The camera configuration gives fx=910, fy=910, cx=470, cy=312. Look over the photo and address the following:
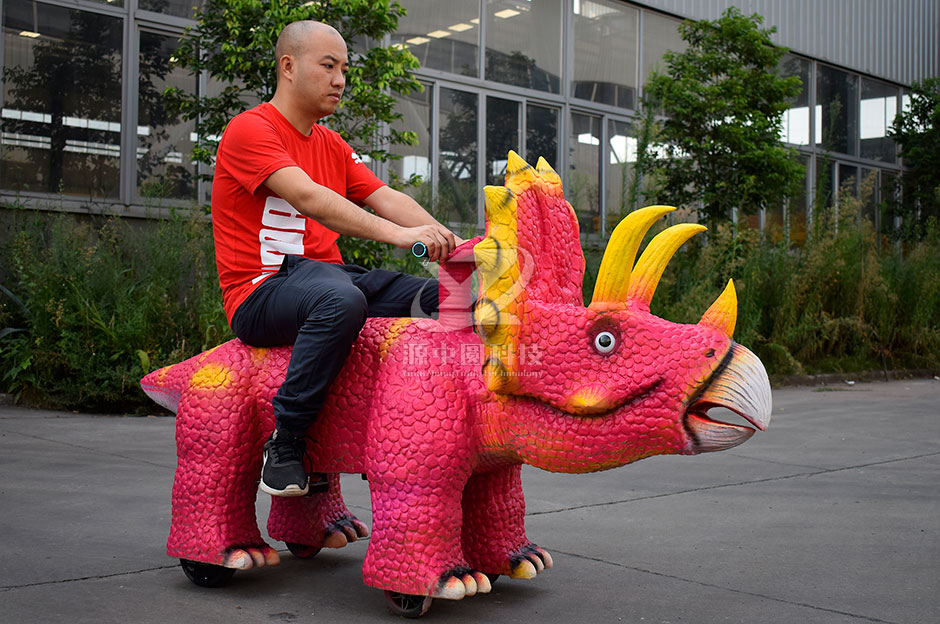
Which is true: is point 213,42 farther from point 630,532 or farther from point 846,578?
point 846,578

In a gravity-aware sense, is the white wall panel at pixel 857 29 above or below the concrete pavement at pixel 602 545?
above

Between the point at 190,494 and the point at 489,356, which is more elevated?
the point at 489,356

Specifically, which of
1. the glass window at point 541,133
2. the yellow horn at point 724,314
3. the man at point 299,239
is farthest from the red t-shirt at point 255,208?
the glass window at point 541,133

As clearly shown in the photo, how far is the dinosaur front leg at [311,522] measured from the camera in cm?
292

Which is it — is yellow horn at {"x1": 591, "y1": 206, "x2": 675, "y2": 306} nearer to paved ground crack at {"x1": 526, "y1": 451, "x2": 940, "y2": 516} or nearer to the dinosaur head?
the dinosaur head

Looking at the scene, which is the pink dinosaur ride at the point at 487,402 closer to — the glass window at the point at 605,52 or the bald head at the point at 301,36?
the bald head at the point at 301,36

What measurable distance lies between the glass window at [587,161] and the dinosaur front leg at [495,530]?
962 centimetres

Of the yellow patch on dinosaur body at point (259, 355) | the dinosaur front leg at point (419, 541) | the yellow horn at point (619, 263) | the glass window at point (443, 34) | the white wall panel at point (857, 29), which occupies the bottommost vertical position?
the dinosaur front leg at point (419, 541)

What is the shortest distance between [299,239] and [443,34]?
29.1ft

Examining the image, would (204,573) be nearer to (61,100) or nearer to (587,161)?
(61,100)

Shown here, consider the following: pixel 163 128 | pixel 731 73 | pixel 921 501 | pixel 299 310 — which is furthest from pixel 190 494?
pixel 731 73

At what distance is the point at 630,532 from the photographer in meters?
3.39

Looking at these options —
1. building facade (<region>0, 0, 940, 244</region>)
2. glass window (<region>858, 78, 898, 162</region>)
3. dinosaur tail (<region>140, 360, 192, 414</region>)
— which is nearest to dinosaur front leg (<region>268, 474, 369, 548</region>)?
dinosaur tail (<region>140, 360, 192, 414</region>)

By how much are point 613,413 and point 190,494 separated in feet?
4.11
